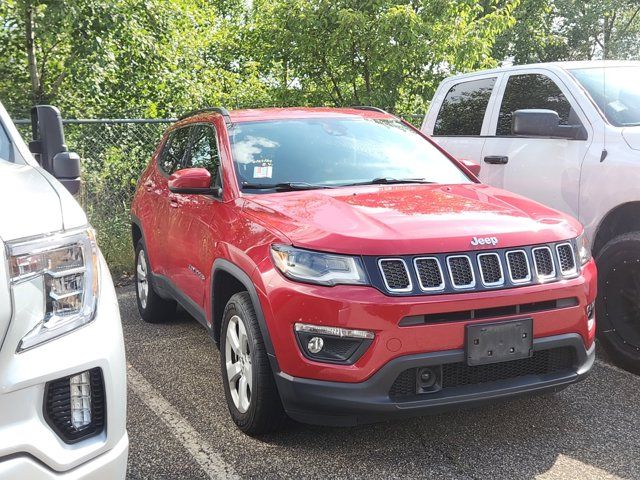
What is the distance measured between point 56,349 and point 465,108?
4862 mm

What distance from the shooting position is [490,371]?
3.08 meters

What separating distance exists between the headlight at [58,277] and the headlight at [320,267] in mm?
1047

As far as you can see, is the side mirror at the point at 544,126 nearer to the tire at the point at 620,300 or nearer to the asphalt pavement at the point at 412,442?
the tire at the point at 620,300

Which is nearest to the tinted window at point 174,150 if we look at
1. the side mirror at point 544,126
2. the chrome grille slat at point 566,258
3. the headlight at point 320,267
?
the headlight at point 320,267

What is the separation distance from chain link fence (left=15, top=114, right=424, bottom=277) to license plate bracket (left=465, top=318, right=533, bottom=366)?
5815 mm

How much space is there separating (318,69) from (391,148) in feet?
23.2

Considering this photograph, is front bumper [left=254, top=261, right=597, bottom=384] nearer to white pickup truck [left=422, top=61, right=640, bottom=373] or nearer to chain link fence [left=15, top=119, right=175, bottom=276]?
white pickup truck [left=422, top=61, right=640, bottom=373]

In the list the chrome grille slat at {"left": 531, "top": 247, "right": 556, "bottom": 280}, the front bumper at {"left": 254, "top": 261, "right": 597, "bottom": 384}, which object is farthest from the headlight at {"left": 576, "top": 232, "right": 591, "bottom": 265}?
the front bumper at {"left": 254, "top": 261, "right": 597, "bottom": 384}

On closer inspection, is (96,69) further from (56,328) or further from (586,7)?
(586,7)

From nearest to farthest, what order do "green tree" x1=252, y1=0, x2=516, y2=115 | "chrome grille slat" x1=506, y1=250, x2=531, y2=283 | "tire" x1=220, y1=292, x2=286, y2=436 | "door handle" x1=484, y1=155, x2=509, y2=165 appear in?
"chrome grille slat" x1=506, y1=250, x2=531, y2=283 < "tire" x1=220, y1=292, x2=286, y2=436 < "door handle" x1=484, y1=155, x2=509, y2=165 < "green tree" x1=252, y1=0, x2=516, y2=115

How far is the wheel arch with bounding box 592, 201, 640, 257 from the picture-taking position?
14.3ft

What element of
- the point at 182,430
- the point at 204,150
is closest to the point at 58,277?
the point at 182,430

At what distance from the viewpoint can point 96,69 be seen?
31.9 feet

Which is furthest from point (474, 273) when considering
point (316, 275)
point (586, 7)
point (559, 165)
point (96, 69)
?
point (586, 7)
